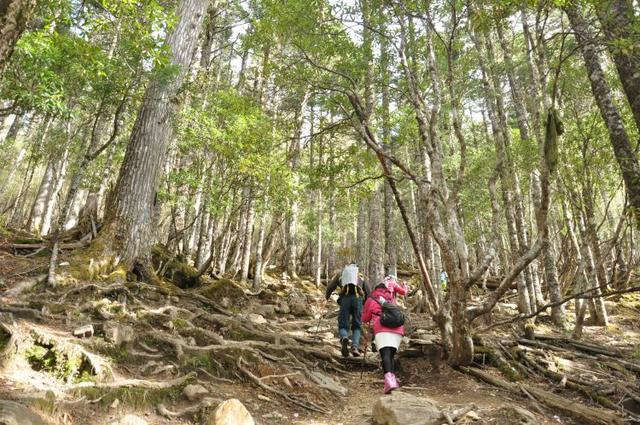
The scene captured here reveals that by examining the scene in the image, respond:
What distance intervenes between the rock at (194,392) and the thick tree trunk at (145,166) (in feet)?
13.9

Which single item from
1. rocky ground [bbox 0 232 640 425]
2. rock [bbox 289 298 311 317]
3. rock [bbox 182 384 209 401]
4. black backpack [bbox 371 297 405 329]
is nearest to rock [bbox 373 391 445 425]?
rocky ground [bbox 0 232 640 425]

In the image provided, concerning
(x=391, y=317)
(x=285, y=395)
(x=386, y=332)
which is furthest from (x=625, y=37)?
(x=285, y=395)

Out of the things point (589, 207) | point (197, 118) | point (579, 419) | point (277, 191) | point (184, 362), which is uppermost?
point (197, 118)

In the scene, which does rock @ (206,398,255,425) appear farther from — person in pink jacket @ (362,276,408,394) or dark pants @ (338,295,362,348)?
dark pants @ (338,295,362,348)

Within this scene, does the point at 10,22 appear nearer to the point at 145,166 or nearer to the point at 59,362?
the point at 59,362

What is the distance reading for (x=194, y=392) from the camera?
480 cm

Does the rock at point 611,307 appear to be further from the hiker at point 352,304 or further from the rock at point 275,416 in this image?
the rock at point 275,416

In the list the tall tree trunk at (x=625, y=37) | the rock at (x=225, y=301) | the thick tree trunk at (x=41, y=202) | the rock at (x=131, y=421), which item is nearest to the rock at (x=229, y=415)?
the rock at (x=131, y=421)

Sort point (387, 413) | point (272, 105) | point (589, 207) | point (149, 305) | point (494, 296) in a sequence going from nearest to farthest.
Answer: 1. point (387, 413)
2. point (494, 296)
3. point (149, 305)
4. point (589, 207)
5. point (272, 105)

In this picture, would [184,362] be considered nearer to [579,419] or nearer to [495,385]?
[495,385]

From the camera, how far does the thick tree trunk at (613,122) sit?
6.63 metres

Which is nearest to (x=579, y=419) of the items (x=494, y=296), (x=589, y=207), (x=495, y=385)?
(x=495, y=385)

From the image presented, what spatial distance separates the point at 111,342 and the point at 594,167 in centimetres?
1221

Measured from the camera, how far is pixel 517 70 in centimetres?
2181
